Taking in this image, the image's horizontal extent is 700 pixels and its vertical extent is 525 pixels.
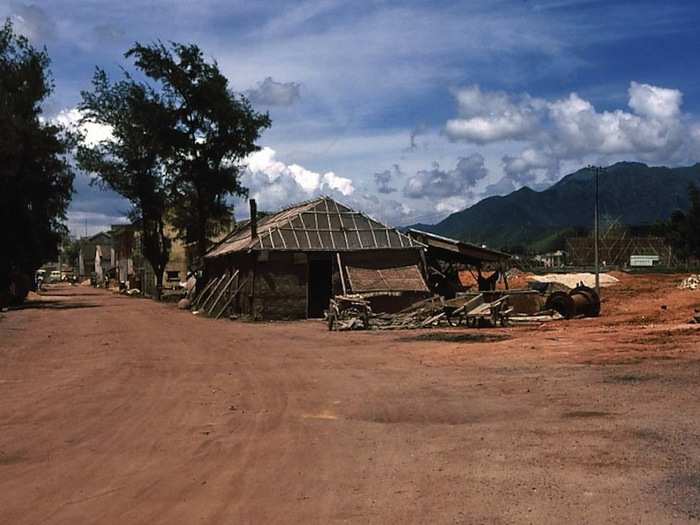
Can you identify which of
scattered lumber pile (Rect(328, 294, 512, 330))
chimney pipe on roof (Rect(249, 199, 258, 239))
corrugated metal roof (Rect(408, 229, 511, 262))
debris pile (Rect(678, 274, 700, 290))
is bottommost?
scattered lumber pile (Rect(328, 294, 512, 330))

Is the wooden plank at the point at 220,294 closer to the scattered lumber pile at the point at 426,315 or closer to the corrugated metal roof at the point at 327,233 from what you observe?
the corrugated metal roof at the point at 327,233

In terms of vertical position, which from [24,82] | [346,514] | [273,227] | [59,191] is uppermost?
[24,82]

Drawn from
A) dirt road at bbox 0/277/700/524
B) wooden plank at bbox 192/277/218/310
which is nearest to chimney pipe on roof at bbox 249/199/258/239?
wooden plank at bbox 192/277/218/310

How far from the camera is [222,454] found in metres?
8.48

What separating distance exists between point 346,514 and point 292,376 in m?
8.45

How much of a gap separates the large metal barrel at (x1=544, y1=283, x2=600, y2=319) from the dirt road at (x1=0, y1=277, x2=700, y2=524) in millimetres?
8955

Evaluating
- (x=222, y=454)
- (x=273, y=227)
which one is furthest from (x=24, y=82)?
(x=222, y=454)

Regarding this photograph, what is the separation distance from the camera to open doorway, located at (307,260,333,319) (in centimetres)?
3347

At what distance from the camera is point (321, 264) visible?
3356 cm

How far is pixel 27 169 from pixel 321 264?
21378 mm

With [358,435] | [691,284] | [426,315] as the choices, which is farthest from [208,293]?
[358,435]

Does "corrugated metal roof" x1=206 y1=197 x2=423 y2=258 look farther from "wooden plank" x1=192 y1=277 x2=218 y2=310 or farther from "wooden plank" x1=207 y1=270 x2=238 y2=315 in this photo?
"wooden plank" x1=192 y1=277 x2=218 y2=310

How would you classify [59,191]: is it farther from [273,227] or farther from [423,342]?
[423,342]

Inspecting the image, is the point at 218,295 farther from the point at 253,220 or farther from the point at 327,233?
the point at 327,233
